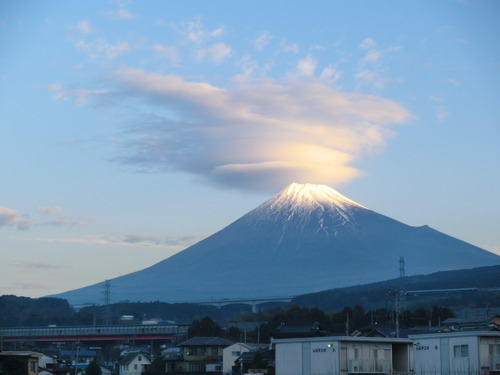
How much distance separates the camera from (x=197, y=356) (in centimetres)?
6781

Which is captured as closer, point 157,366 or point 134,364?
point 157,366

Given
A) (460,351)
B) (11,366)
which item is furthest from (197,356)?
(460,351)

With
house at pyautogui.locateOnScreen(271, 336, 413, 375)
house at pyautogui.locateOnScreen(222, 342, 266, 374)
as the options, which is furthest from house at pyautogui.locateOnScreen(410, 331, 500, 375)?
house at pyautogui.locateOnScreen(222, 342, 266, 374)

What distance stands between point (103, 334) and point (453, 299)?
64782 mm

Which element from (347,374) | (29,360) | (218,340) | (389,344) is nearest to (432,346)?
(389,344)

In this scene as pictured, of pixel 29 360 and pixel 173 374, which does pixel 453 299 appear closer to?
pixel 173 374

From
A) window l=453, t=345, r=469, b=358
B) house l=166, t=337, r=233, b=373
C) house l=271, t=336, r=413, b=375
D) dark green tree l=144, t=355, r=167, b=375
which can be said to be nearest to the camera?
house l=271, t=336, r=413, b=375

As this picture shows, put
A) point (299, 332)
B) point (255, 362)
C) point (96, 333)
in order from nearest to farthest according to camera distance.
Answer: point (255, 362)
point (299, 332)
point (96, 333)

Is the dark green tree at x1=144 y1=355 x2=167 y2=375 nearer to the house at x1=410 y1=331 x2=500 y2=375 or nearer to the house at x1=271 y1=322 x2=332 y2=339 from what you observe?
the house at x1=271 y1=322 x2=332 y2=339

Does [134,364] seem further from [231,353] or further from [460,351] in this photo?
[460,351]

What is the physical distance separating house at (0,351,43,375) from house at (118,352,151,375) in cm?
2391

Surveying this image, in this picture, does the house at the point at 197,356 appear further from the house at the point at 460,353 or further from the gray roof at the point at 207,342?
the house at the point at 460,353

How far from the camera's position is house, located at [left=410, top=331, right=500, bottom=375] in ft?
113

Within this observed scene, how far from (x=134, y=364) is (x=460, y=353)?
131 ft
